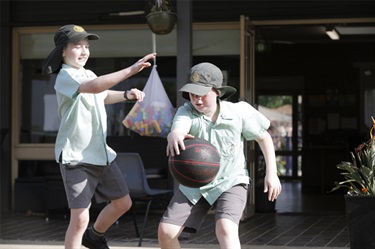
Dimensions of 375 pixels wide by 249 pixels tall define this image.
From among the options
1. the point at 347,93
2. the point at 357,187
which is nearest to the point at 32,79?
the point at 357,187

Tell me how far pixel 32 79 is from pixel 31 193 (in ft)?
5.47

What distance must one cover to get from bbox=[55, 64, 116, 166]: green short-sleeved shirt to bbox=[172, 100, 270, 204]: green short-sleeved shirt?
84cm

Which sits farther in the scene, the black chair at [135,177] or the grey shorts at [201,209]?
the black chair at [135,177]

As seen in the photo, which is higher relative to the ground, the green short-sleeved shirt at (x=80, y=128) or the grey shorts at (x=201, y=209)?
the green short-sleeved shirt at (x=80, y=128)

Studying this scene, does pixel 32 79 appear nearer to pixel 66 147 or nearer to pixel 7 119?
pixel 7 119

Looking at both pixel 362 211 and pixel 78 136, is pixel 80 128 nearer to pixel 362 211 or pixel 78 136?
pixel 78 136

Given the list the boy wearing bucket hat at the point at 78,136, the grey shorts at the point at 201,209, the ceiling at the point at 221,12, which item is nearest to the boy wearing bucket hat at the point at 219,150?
the grey shorts at the point at 201,209

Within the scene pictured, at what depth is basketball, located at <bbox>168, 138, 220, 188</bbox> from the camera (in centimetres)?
428

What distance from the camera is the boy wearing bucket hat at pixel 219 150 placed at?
14.8 feet

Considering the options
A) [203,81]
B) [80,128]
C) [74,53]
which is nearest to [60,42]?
[74,53]

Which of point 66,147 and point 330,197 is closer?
point 66,147

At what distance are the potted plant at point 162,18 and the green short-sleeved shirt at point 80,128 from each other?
248 centimetres

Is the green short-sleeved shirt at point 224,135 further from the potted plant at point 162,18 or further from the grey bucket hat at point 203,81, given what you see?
the potted plant at point 162,18

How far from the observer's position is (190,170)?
14.1 feet
